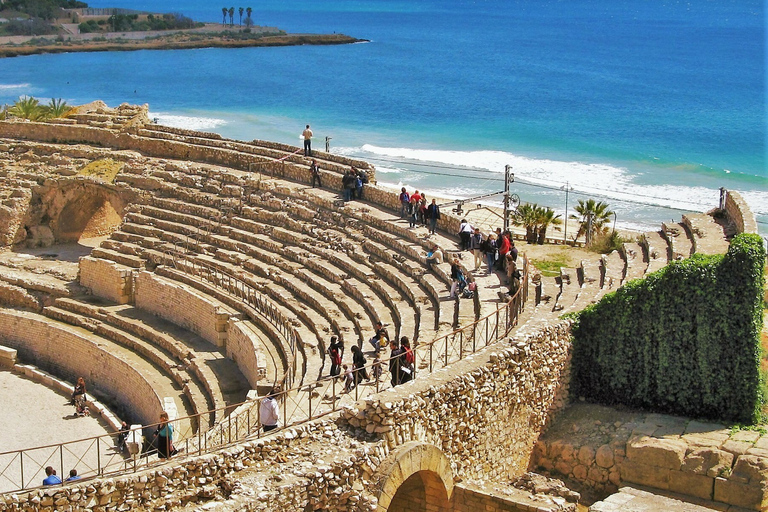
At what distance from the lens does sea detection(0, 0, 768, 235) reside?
1896 inches

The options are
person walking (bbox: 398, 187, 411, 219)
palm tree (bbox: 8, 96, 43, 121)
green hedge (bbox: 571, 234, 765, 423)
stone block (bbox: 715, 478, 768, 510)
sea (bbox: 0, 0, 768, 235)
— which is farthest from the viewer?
sea (bbox: 0, 0, 768, 235)

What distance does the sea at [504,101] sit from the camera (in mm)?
48156

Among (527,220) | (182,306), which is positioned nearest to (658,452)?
(182,306)

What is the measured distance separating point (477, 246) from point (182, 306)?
26.1 feet

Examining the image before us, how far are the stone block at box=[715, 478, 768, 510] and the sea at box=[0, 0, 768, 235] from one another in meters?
22.8

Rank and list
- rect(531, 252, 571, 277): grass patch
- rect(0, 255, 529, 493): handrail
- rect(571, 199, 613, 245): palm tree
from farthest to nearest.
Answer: rect(571, 199, 613, 245): palm tree → rect(531, 252, 571, 277): grass patch → rect(0, 255, 529, 493): handrail

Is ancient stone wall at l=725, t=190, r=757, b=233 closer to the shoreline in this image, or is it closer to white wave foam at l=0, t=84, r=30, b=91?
white wave foam at l=0, t=84, r=30, b=91

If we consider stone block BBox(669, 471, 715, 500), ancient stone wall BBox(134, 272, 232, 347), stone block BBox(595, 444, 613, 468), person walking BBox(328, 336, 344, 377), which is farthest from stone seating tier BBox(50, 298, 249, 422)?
stone block BBox(669, 471, 715, 500)

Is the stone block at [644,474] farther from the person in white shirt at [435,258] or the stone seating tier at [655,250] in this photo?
the person in white shirt at [435,258]

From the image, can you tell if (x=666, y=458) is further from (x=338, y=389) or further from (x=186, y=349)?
(x=186, y=349)

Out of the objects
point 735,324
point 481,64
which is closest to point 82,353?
point 735,324

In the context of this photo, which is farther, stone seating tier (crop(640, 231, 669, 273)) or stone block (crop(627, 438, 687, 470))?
stone seating tier (crop(640, 231, 669, 273))

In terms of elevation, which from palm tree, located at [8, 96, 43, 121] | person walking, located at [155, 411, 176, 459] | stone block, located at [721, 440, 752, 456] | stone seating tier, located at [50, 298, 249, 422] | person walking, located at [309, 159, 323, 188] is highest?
palm tree, located at [8, 96, 43, 121]

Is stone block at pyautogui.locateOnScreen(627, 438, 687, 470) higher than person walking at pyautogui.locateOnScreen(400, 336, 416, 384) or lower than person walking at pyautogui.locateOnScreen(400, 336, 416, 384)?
lower
